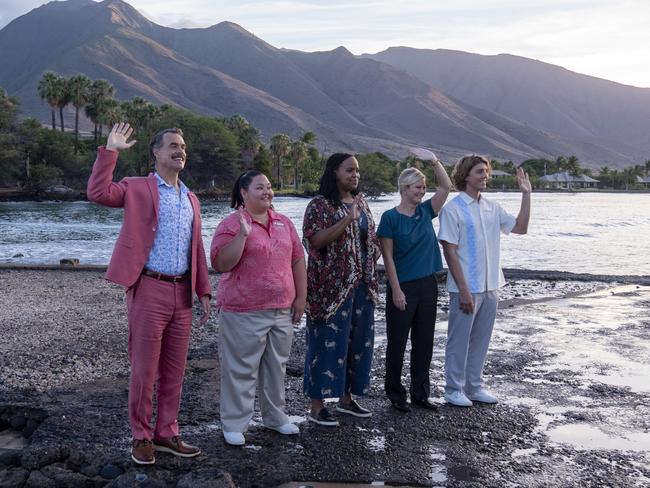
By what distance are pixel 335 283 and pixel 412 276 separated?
2.49 feet

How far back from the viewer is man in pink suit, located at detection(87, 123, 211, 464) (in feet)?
15.4

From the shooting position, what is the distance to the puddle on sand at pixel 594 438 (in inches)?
211

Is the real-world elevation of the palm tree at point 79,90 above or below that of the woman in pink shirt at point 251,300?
above

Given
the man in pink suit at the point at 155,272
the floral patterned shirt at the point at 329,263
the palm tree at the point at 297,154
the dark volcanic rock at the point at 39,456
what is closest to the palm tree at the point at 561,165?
the palm tree at the point at 297,154

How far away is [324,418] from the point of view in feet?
18.8

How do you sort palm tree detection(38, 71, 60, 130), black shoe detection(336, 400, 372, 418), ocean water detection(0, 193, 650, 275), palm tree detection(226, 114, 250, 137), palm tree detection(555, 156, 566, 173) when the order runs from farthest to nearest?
1. palm tree detection(555, 156, 566, 173)
2. palm tree detection(226, 114, 250, 137)
3. palm tree detection(38, 71, 60, 130)
4. ocean water detection(0, 193, 650, 275)
5. black shoe detection(336, 400, 372, 418)

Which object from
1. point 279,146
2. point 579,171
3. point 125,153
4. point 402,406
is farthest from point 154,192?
point 579,171

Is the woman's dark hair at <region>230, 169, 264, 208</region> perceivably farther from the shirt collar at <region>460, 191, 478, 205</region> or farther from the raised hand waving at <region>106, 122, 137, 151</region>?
the shirt collar at <region>460, 191, 478, 205</region>

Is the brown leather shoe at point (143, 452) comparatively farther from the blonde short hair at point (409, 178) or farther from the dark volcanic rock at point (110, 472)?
the blonde short hair at point (409, 178)

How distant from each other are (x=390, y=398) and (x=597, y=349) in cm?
371

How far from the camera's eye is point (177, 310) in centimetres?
486

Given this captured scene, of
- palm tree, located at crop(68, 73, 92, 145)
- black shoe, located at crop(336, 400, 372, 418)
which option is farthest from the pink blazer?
palm tree, located at crop(68, 73, 92, 145)

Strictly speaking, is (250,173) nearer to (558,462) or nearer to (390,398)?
(390,398)

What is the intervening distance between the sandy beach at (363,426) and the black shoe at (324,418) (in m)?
0.07
